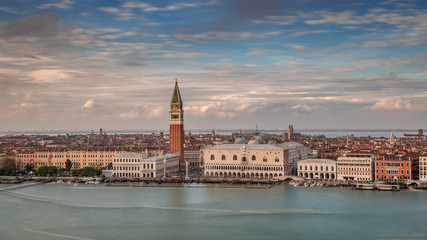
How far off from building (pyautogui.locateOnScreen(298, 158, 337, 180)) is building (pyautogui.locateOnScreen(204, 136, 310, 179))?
85 cm

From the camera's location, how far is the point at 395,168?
23.7 metres

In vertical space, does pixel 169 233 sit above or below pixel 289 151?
below

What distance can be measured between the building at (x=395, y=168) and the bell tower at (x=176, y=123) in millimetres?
9813

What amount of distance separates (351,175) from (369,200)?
509cm

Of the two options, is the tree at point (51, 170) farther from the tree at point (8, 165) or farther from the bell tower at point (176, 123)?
the bell tower at point (176, 123)

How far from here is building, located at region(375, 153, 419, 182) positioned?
23547 mm

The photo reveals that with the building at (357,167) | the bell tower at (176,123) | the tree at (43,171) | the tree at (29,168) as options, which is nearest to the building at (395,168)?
the building at (357,167)

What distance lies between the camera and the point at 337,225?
15312mm

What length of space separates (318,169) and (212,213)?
31.2 ft

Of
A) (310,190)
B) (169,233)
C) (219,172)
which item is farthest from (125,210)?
(219,172)

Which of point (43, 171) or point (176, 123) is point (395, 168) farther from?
point (43, 171)

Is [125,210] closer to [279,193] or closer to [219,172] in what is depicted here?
[279,193]

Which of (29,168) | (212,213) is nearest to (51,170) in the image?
(29,168)

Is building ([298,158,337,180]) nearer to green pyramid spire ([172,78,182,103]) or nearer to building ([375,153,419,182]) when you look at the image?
building ([375,153,419,182])
